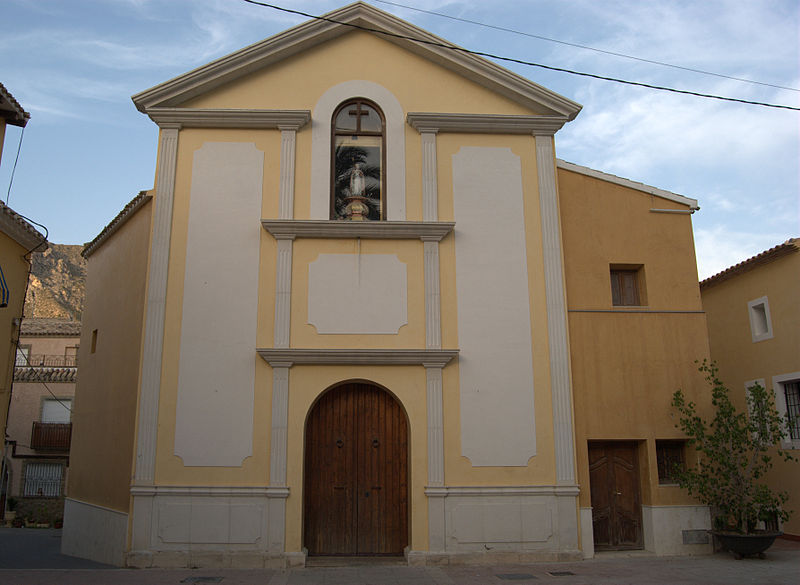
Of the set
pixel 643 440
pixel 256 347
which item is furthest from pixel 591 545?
pixel 256 347

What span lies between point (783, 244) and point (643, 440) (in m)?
6.11

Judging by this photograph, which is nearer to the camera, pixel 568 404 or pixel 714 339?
pixel 568 404

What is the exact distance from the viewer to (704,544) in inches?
449

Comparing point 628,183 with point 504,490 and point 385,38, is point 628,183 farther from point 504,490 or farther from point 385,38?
point 504,490

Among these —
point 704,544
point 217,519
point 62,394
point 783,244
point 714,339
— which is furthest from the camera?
point 62,394

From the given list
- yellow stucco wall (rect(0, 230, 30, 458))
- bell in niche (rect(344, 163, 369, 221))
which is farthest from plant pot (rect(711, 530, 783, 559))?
yellow stucco wall (rect(0, 230, 30, 458))

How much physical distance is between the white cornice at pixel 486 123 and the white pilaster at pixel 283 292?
3.20 meters

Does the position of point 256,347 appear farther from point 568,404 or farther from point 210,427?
point 568,404

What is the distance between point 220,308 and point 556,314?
574cm

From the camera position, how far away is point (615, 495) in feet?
38.4

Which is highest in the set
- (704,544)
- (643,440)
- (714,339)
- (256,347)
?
(714,339)

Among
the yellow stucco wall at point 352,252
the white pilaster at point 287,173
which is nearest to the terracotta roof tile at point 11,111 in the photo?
the yellow stucco wall at point 352,252

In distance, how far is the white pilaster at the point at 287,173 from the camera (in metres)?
11.7

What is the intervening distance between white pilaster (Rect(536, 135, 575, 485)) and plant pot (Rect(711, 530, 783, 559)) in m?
2.59
